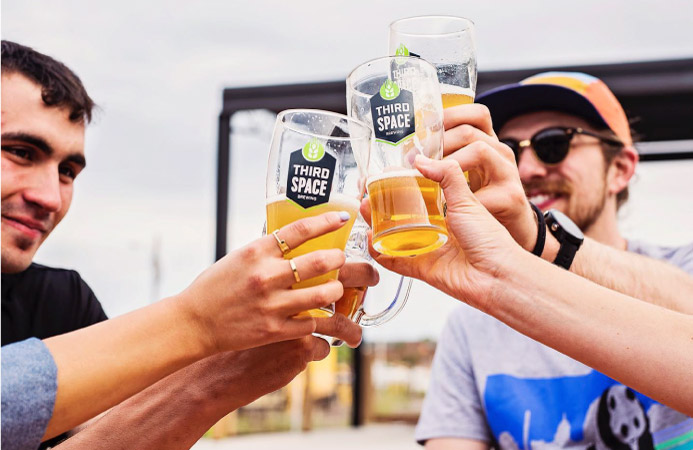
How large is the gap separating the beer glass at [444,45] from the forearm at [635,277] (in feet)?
2.11

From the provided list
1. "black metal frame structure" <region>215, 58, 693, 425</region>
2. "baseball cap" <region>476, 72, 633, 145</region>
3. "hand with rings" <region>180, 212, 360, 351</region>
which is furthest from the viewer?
"black metal frame structure" <region>215, 58, 693, 425</region>

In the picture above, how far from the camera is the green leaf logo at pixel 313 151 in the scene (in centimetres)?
105

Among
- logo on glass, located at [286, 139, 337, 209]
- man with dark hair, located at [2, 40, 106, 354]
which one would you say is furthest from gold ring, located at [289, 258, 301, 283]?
man with dark hair, located at [2, 40, 106, 354]

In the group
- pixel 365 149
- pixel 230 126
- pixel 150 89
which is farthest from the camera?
pixel 150 89

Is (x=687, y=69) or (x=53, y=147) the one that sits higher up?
(x=687, y=69)

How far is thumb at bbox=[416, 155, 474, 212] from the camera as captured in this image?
1.15 m

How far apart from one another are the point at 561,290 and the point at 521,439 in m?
0.74

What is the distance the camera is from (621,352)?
1.23 metres

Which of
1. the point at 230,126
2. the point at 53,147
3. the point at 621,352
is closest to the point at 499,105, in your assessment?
the point at 621,352

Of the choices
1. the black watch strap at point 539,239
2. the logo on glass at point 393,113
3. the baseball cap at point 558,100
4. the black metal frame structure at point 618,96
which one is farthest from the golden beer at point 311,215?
the black metal frame structure at point 618,96

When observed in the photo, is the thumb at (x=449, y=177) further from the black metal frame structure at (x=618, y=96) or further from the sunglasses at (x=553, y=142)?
the black metal frame structure at (x=618, y=96)

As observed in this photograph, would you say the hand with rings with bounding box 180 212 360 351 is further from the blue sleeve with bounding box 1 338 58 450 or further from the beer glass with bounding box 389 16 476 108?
the beer glass with bounding box 389 16 476 108

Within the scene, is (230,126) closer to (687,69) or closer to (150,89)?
(687,69)

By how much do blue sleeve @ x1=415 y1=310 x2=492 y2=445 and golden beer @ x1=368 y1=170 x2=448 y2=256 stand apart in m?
1.00
